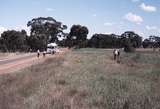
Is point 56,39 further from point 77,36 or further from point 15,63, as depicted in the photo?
point 15,63

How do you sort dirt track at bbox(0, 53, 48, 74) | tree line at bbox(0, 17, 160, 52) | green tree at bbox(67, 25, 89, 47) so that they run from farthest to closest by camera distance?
green tree at bbox(67, 25, 89, 47) → tree line at bbox(0, 17, 160, 52) → dirt track at bbox(0, 53, 48, 74)

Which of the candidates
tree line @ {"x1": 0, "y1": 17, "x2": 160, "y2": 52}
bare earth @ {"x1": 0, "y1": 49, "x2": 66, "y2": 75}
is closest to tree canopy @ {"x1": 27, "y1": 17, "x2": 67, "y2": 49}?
tree line @ {"x1": 0, "y1": 17, "x2": 160, "y2": 52}

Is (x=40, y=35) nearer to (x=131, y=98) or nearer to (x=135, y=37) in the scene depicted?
(x=135, y=37)

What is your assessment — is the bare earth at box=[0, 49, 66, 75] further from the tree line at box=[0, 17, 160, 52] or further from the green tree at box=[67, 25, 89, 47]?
the green tree at box=[67, 25, 89, 47]

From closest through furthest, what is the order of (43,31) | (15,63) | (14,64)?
1. (14,64)
2. (15,63)
3. (43,31)

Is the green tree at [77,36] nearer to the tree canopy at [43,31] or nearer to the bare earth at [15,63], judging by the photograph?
the tree canopy at [43,31]

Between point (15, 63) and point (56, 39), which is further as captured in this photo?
point (56, 39)

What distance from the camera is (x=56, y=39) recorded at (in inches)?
4975

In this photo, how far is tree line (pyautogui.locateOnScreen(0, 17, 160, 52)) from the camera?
331 feet

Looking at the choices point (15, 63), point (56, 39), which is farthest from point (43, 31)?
point (15, 63)

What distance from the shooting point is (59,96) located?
1280cm

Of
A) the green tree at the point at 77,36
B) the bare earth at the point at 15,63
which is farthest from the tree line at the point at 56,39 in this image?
the bare earth at the point at 15,63

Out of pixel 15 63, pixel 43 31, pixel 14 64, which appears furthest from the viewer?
pixel 43 31

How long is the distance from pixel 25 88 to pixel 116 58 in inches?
1403
